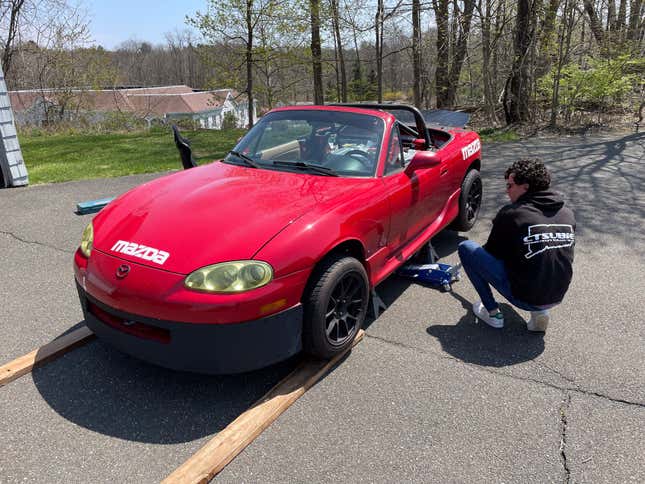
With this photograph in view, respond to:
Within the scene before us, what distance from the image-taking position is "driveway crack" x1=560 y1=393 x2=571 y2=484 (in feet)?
7.13

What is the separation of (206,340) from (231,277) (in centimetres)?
34

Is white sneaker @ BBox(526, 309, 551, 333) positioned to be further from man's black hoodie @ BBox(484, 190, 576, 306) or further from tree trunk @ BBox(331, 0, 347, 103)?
tree trunk @ BBox(331, 0, 347, 103)

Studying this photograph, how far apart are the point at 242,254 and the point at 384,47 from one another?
1537 centimetres

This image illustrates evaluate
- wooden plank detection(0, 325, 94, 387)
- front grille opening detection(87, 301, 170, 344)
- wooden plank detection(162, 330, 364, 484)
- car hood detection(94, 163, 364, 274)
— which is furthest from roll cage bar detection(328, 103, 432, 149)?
wooden plank detection(0, 325, 94, 387)

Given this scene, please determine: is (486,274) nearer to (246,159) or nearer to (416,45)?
(246,159)

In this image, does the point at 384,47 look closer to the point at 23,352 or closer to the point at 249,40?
the point at 249,40

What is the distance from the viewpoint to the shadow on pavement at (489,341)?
3.09m

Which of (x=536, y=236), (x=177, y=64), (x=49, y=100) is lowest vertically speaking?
(x=536, y=236)

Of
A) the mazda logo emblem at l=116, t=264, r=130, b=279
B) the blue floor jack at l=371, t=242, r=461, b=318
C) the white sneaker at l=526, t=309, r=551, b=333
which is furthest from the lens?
the blue floor jack at l=371, t=242, r=461, b=318

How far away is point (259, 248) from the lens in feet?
8.21

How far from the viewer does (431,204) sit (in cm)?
417

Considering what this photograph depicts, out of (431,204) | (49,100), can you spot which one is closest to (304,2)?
(49,100)

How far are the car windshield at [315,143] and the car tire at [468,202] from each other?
5.06 feet

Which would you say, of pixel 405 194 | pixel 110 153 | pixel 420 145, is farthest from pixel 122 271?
pixel 110 153
